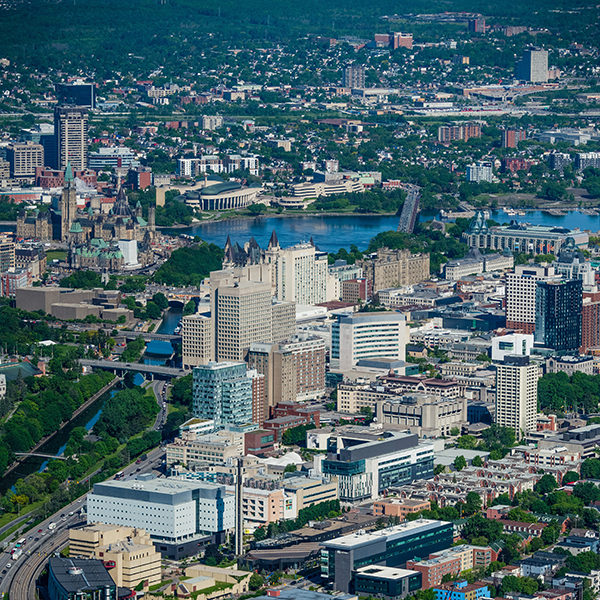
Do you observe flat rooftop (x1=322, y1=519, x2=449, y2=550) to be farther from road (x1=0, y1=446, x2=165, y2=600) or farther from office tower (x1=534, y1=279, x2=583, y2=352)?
office tower (x1=534, y1=279, x2=583, y2=352)

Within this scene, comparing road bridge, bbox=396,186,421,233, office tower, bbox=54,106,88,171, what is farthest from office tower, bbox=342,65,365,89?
road bridge, bbox=396,186,421,233

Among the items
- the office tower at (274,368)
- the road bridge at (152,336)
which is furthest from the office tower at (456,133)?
the office tower at (274,368)

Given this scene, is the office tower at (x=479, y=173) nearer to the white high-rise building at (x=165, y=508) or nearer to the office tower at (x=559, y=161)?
the office tower at (x=559, y=161)

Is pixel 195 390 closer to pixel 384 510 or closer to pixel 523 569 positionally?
pixel 384 510

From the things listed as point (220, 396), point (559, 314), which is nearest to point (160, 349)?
point (220, 396)

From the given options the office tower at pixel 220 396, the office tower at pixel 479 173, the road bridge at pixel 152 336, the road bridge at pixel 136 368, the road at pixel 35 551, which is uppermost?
the office tower at pixel 479 173

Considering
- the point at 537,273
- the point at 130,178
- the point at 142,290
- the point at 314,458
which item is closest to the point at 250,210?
the point at 130,178
